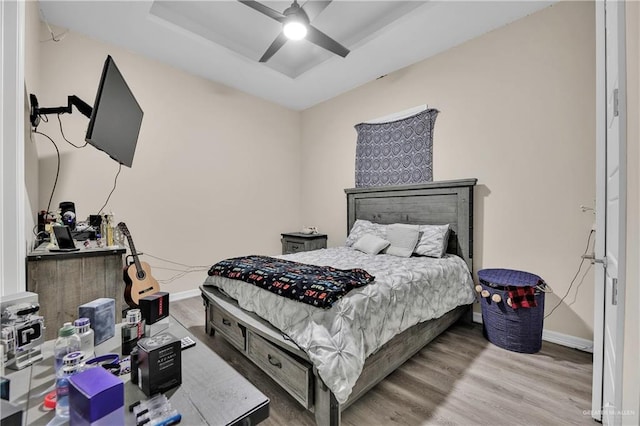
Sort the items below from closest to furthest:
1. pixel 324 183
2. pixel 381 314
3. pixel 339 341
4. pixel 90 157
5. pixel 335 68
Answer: pixel 339 341 → pixel 381 314 → pixel 90 157 → pixel 335 68 → pixel 324 183

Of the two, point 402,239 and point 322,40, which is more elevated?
point 322,40

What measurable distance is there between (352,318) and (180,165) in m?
2.95

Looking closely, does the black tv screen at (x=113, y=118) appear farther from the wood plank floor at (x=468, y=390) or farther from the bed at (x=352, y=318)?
the wood plank floor at (x=468, y=390)

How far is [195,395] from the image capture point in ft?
2.51

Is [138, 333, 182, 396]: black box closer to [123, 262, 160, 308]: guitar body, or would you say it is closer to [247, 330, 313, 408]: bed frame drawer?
[247, 330, 313, 408]: bed frame drawer

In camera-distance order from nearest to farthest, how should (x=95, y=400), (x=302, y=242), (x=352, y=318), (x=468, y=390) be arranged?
(x=95, y=400)
(x=352, y=318)
(x=468, y=390)
(x=302, y=242)

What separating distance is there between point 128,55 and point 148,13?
771 mm

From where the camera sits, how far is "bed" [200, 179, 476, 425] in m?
1.38

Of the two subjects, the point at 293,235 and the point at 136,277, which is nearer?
the point at 136,277

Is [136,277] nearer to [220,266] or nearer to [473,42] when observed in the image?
[220,266]

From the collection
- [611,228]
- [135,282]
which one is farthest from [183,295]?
[611,228]

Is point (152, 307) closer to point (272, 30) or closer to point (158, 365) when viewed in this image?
point (158, 365)

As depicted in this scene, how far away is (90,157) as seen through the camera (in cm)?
278

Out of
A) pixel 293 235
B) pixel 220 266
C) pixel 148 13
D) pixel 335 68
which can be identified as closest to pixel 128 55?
pixel 148 13
